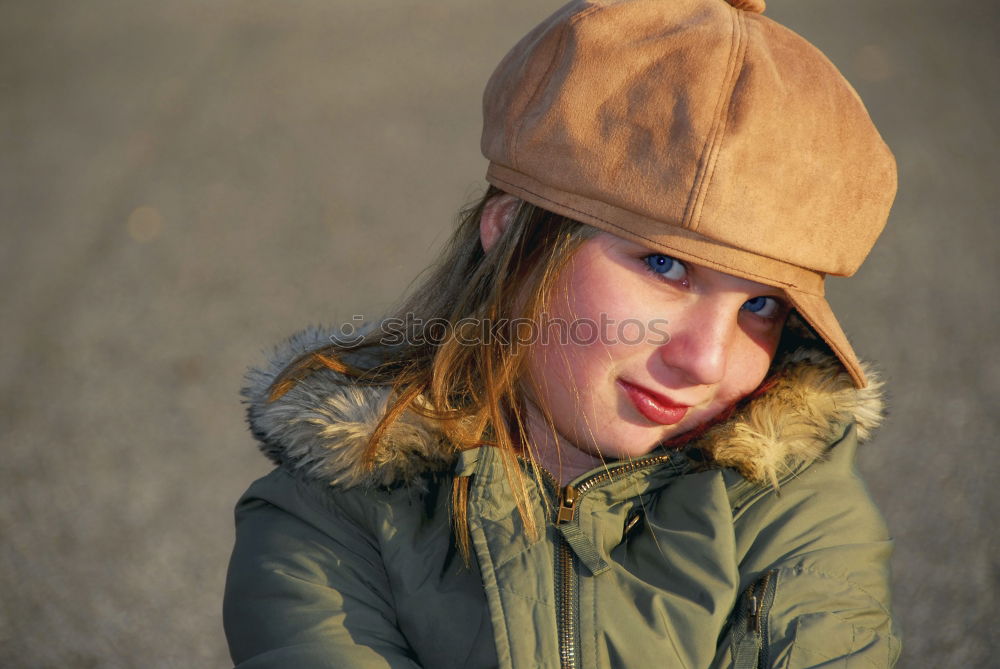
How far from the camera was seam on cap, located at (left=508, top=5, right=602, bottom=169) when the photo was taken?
850 mm

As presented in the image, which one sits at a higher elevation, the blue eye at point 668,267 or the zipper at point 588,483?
→ the blue eye at point 668,267

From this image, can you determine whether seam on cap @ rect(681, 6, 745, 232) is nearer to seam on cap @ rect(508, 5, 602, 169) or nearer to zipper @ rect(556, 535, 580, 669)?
seam on cap @ rect(508, 5, 602, 169)

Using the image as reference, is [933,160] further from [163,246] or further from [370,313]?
[163,246]

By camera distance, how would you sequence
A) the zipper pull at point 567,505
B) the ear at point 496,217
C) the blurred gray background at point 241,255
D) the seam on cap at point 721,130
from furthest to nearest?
the blurred gray background at point 241,255 → the ear at point 496,217 → the zipper pull at point 567,505 → the seam on cap at point 721,130

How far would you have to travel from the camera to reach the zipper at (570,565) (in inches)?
31.3

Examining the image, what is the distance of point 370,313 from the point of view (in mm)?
2152

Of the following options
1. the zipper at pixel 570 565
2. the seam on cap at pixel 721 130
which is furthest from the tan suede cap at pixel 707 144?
the zipper at pixel 570 565

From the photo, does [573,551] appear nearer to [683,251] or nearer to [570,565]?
[570,565]

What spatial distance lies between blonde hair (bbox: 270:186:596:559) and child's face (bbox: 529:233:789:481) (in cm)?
3

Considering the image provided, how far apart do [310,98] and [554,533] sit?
1960 mm

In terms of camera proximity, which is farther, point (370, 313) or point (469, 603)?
point (370, 313)

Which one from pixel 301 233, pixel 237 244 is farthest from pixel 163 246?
pixel 301 233

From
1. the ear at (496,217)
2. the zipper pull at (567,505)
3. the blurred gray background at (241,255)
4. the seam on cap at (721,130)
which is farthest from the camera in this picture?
the blurred gray background at (241,255)

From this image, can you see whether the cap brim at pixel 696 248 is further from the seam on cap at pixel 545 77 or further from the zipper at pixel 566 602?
the zipper at pixel 566 602
